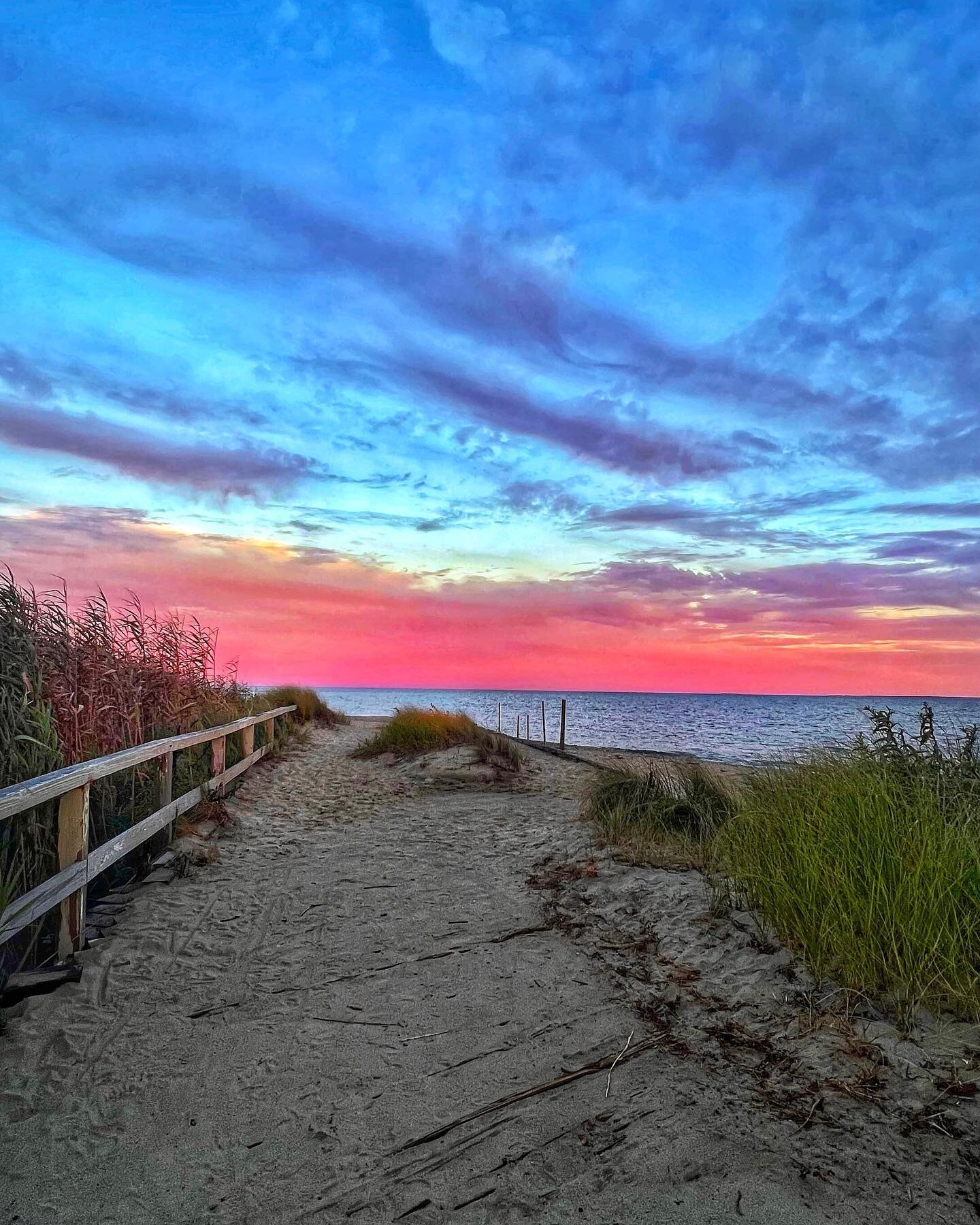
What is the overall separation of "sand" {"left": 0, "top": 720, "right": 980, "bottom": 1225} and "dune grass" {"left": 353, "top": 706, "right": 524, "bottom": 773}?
7.13 m

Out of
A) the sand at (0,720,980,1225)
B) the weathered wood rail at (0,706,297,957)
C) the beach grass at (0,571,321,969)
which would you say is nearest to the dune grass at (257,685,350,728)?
the beach grass at (0,571,321,969)

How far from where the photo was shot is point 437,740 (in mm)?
13984

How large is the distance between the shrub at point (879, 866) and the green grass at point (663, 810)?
83 cm

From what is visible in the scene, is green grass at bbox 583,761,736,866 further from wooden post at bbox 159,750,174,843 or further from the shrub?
wooden post at bbox 159,750,174,843

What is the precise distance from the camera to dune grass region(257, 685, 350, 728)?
71.4 ft

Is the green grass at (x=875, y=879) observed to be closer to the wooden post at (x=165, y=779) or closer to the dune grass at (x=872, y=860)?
the dune grass at (x=872, y=860)

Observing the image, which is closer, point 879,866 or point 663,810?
point 879,866

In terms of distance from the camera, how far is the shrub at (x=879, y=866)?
3.45m

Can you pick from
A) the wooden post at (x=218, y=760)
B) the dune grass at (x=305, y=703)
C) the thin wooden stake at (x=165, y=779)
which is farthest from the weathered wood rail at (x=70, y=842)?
the dune grass at (x=305, y=703)

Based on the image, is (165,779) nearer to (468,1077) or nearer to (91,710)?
(91,710)

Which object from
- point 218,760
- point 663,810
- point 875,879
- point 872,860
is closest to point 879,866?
point 875,879

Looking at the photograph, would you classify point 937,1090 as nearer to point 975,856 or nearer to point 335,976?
point 975,856

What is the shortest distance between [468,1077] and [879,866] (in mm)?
2242

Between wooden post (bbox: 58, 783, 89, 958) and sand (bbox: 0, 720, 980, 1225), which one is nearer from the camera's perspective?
sand (bbox: 0, 720, 980, 1225)
